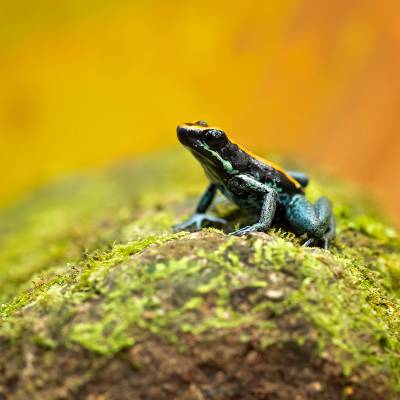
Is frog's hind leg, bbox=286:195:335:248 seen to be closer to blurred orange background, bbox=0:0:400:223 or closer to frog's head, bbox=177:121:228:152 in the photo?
frog's head, bbox=177:121:228:152

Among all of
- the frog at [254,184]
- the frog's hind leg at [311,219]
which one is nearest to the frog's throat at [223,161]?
the frog at [254,184]

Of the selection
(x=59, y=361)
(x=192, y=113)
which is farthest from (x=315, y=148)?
(x=59, y=361)

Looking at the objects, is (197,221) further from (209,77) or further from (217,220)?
(209,77)

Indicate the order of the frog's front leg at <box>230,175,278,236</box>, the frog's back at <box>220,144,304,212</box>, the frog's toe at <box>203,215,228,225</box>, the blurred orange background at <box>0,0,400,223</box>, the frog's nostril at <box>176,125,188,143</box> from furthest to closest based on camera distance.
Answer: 1. the blurred orange background at <box>0,0,400,223</box>
2. the frog's toe at <box>203,215,228,225</box>
3. the frog's back at <box>220,144,304,212</box>
4. the frog's nostril at <box>176,125,188,143</box>
5. the frog's front leg at <box>230,175,278,236</box>

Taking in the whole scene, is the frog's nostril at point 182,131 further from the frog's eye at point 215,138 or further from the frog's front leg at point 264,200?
the frog's front leg at point 264,200

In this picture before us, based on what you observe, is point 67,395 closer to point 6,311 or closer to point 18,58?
point 6,311

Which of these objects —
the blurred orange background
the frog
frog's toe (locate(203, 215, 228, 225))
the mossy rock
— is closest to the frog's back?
the frog
